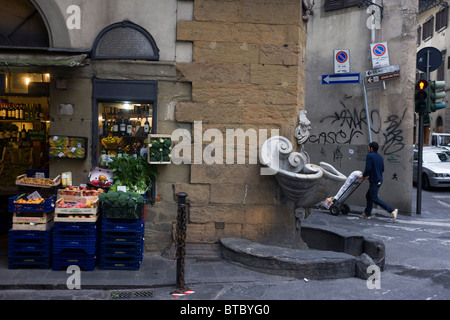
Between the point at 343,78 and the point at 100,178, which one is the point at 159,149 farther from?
the point at 343,78

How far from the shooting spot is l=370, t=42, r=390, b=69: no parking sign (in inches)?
458

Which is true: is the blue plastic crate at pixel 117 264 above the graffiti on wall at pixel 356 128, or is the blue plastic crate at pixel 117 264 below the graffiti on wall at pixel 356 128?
below

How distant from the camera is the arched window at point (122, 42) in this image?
692cm

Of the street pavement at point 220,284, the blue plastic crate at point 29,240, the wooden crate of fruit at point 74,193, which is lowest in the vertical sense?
the street pavement at point 220,284

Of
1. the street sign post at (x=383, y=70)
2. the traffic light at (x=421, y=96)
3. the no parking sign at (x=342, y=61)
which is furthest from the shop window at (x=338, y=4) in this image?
the traffic light at (x=421, y=96)

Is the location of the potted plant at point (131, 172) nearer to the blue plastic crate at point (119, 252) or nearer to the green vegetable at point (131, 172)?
the green vegetable at point (131, 172)

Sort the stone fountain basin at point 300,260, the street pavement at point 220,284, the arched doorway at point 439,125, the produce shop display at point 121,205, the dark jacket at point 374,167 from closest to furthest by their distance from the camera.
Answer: the street pavement at point 220,284, the stone fountain basin at point 300,260, the produce shop display at point 121,205, the dark jacket at point 374,167, the arched doorway at point 439,125

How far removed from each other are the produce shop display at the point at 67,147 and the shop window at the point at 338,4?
8679 mm

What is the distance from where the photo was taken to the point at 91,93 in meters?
6.92

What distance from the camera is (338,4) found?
1273cm

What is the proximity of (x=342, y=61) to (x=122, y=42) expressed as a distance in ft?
23.0

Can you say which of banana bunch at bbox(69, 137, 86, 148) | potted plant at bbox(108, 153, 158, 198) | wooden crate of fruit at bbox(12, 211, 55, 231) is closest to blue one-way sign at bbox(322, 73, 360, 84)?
potted plant at bbox(108, 153, 158, 198)

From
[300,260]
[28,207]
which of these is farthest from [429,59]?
[28,207]

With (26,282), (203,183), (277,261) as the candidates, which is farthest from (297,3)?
(26,282)
